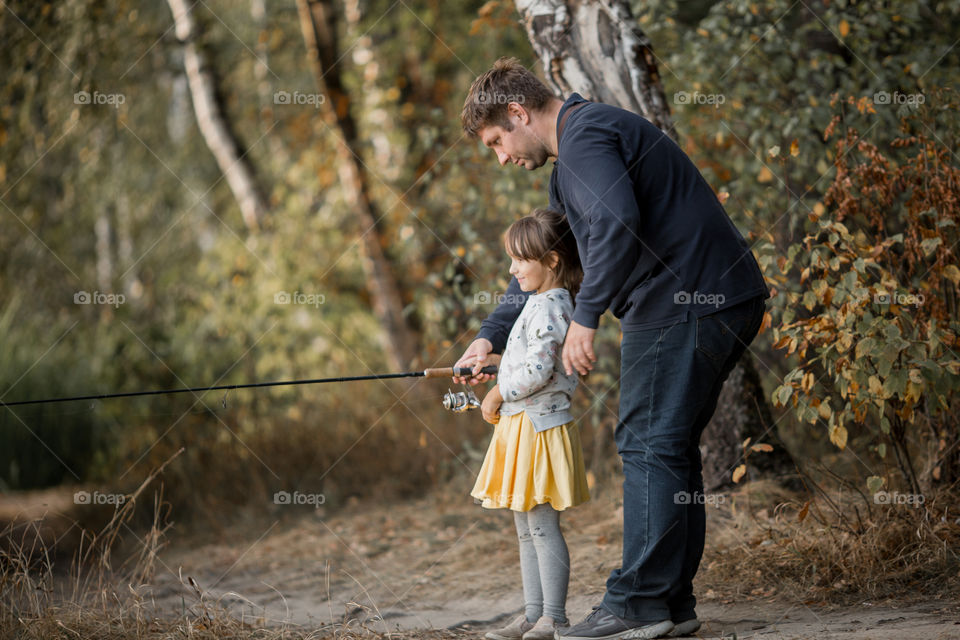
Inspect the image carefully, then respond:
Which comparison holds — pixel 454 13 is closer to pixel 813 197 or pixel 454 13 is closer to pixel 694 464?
pixel 813 197

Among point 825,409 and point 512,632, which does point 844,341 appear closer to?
point 825,409

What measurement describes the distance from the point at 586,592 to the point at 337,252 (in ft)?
16.6

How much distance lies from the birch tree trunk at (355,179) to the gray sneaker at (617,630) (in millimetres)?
4692

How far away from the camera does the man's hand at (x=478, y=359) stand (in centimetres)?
294

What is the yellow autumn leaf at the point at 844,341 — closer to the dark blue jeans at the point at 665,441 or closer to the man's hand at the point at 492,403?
the dark blue jeans at the point at 665,441

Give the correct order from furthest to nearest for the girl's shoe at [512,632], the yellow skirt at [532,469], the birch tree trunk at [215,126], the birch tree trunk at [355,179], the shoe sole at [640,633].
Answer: the birch tree trunk at [215,126] < the birch tree trunk at [355,179] < the girl's shoe at [512,632] < the yellow skirt at [532,469] < the shoe sole at [640,633]

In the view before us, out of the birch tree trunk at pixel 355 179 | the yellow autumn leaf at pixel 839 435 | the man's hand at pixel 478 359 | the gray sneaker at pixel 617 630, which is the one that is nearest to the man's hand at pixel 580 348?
the man's hand at pixel 478 359

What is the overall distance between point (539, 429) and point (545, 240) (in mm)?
572

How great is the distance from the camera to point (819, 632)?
266cm

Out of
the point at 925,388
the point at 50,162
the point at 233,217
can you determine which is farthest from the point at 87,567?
the point at 50,162

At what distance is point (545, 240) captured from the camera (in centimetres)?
284

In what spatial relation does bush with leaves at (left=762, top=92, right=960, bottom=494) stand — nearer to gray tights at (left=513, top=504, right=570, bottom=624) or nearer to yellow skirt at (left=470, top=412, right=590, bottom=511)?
yellow skirt at (left=470, top=412, right=590, bottom=511)

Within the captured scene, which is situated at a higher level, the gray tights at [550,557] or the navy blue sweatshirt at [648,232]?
the navy blue sweatshirt at [648,232]

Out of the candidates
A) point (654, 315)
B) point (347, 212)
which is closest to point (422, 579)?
point (654, 315)
